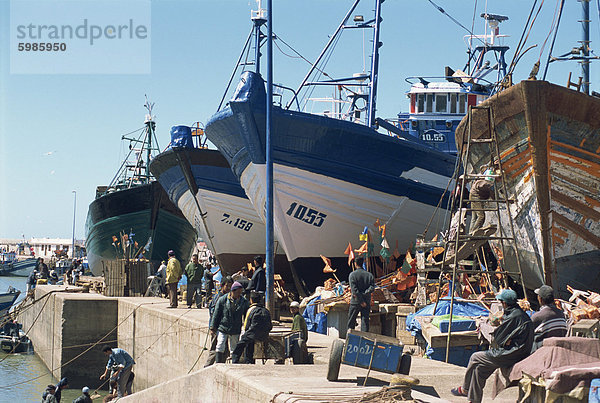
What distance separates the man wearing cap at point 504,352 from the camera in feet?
22.2

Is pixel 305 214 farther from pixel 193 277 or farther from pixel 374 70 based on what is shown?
pixel 374 70

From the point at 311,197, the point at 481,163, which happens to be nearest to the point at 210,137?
the point at 311,197

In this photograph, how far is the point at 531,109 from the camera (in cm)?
1244

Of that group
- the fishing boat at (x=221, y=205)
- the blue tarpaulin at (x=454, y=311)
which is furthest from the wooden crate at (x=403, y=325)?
the fishing boat at (x=221, y=205)

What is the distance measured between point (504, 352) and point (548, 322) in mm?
1153

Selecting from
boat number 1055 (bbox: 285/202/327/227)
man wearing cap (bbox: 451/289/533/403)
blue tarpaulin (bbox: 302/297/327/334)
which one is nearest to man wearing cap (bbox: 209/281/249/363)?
man wearing cap (bbox: 451/289/533/403)

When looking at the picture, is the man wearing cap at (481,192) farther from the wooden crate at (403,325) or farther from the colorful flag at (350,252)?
the colorful flag at (350,252)

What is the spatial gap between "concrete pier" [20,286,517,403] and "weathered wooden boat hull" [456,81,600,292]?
12.8ft

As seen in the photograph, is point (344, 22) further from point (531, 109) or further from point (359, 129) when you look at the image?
point (531, 109)

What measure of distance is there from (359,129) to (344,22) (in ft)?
12.5

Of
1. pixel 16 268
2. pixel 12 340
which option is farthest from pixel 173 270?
pixel 16 268

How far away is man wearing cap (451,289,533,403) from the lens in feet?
22.2

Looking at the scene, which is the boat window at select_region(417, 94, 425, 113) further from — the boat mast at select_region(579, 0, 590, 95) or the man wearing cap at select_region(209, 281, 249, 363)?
the man wearing cap at select_region(209, 281, 249, 363)

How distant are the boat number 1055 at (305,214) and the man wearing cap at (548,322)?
10810 mm
